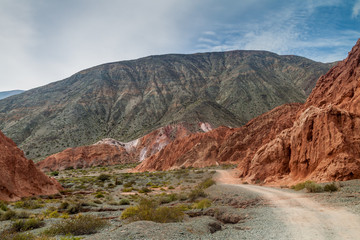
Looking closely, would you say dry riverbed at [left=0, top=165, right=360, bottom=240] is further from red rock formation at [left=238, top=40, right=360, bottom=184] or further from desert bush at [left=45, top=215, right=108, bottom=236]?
red rock formation at [left=238, top=40, right=360, bottom=184]

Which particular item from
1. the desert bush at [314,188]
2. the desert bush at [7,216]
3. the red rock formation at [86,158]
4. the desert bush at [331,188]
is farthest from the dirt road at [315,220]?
the red rock formation at [86,158]

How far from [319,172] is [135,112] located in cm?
9859

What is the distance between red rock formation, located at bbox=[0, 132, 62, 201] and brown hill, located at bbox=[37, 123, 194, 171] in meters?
47.6

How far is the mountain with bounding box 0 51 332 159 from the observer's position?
9025 cm

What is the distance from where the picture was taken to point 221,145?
5272cm

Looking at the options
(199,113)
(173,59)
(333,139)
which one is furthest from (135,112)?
(333,139)

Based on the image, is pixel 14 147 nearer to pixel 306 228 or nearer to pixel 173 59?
pixel 306 228

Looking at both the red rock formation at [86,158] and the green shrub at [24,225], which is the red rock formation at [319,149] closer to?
the green shrub at [24,225]

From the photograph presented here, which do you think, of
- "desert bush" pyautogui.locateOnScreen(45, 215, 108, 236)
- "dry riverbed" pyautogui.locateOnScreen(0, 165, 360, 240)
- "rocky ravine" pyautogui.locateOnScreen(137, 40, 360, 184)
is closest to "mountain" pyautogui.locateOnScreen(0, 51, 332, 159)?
"rocky ravine" pyautogui.locateOnScreen(137, 40, 360, 184)

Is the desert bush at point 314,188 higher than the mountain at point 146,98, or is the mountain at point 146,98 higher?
the mountain at point 146,98

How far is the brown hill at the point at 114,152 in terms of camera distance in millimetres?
66062

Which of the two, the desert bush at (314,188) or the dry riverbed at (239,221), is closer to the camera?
the dry riverbed at (239,221)

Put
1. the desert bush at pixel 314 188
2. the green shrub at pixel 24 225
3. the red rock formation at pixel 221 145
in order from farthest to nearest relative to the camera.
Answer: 1. the red rock formation at pixel 221 145
2. the desert bush at pixel 314 188
3. the green shrub at pixel 24 225

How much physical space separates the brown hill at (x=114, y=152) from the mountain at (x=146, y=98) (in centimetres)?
945
